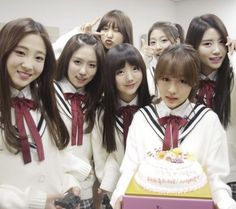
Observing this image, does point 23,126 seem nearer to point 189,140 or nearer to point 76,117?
point 76,117

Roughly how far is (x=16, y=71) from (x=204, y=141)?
0.86 m

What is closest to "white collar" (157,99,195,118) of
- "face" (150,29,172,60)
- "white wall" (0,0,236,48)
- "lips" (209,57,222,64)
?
"lips" (209,57,222,64)

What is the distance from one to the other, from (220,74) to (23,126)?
114cm

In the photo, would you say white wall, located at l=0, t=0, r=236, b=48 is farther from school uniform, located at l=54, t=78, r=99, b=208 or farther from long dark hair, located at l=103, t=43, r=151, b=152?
long dark hair, located at l=103, t=43, r=151, b=152

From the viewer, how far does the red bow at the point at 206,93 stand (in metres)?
1.79

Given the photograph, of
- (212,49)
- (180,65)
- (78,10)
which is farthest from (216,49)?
(78,10)

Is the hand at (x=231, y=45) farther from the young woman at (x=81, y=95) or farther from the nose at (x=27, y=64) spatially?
the nose at (x=27, y=64)

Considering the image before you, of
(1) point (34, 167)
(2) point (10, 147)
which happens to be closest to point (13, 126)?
(2) point (10, 147)

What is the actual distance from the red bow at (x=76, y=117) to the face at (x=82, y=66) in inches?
3.2

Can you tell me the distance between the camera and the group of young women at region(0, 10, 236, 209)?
1.32m

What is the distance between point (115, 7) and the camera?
536 cm

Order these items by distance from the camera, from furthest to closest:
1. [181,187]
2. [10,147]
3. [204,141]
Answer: [204,141], [10,147], [181,187]

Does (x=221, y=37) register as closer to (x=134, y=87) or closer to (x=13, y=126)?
(x=134, y=87)

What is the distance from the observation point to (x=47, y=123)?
4.80ft
